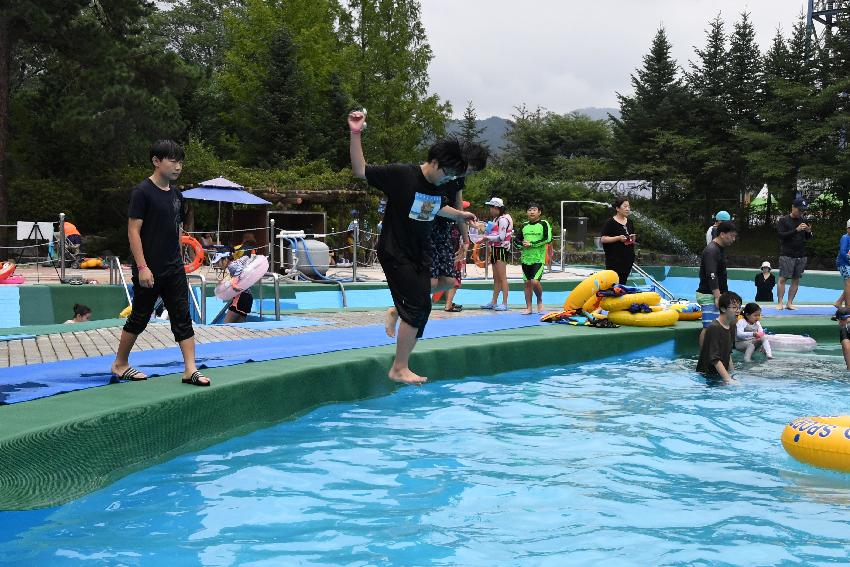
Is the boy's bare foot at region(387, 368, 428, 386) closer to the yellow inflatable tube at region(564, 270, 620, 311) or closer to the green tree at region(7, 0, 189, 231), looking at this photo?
the yellow inflatable tube at region(564, 270, 620, 311)

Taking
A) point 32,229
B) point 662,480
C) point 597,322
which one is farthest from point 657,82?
point 662,480

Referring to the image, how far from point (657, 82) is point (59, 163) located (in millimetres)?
25937

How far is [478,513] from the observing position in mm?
4484

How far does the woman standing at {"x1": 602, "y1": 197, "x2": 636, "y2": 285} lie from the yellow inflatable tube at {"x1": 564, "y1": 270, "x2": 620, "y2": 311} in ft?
0.49

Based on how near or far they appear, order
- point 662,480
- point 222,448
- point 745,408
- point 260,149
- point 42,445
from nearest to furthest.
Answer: point 42,445, point 662,480, point 222,448, point 745,408, point 260,149

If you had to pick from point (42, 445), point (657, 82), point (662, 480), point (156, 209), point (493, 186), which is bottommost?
point (662, 480)

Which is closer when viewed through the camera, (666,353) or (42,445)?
(42,445)

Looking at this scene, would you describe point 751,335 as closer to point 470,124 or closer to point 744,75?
point 744,75

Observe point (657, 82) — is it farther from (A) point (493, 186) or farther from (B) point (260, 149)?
(B) point (260, 149)

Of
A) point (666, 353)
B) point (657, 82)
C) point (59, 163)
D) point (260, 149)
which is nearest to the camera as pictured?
point (666, 353)

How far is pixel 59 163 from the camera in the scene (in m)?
29.6

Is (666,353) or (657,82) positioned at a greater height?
(657,82)

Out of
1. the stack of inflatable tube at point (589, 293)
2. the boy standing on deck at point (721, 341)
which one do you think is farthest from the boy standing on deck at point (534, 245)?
the boy standing on deck at point (721, 341)

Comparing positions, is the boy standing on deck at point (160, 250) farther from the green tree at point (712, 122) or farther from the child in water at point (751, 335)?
the green tree at point (712, 122)
